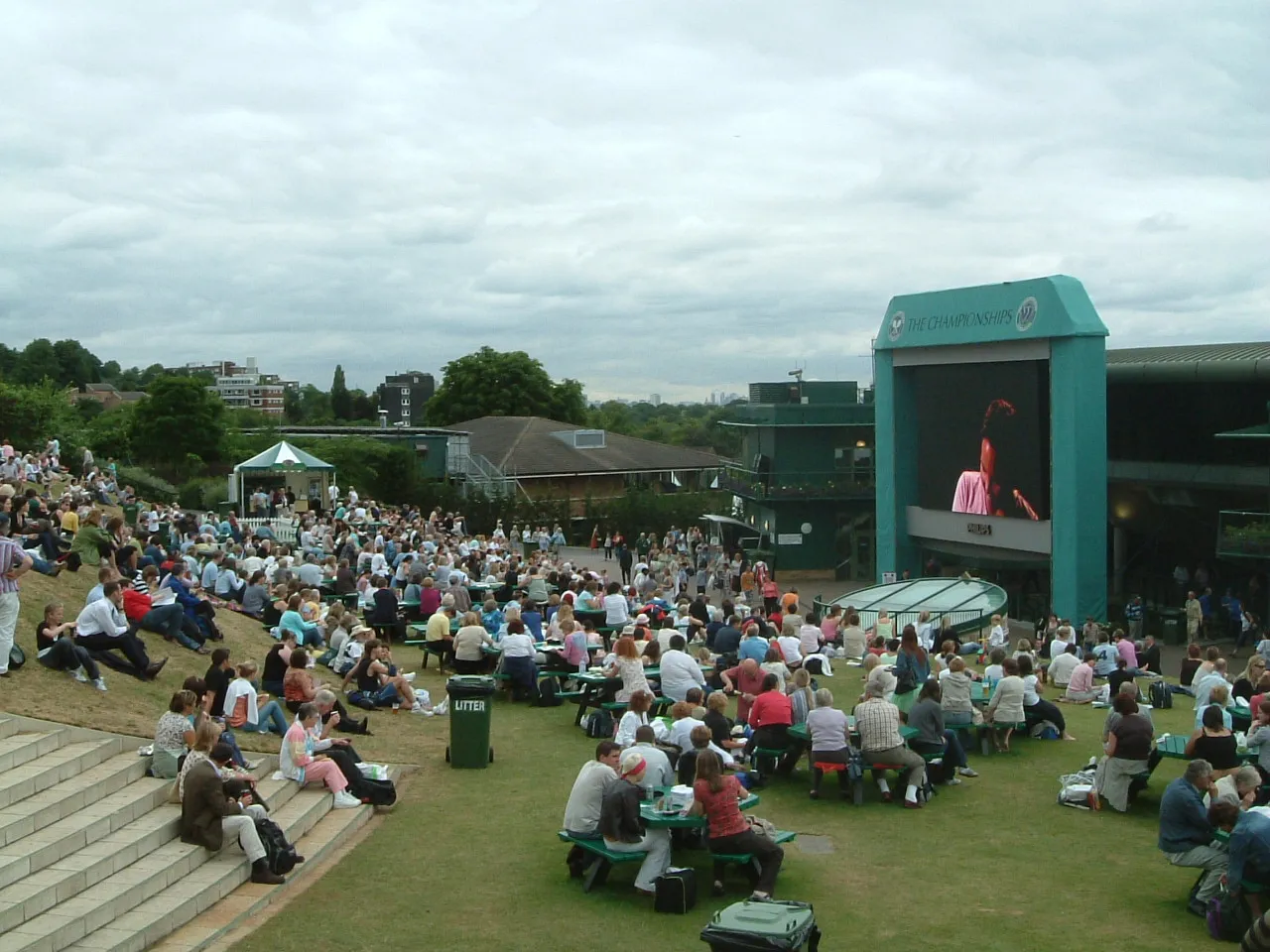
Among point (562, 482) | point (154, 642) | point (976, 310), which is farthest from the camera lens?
point (562, 482)

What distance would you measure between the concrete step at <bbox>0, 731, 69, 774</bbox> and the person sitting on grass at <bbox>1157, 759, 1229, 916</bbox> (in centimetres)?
908

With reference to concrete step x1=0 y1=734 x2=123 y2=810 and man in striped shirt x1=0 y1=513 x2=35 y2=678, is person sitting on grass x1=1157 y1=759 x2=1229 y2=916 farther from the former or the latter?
man in striped shirt x1=0 y1=513 x2=35 y2=678

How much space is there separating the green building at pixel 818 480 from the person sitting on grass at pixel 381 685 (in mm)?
34587

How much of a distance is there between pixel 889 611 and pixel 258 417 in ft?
260

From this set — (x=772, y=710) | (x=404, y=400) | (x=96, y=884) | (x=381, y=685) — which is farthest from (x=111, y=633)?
(x=404, y=400)

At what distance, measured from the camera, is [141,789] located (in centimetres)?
1096

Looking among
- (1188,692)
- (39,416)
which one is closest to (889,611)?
(1188,692)

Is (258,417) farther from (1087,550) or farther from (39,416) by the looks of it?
(1087,550)

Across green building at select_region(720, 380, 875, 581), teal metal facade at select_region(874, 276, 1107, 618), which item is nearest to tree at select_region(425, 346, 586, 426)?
green building at select_region(720, 380, 875, 581)

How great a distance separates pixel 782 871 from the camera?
1117cm

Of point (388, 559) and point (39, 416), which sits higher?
point (39, 416)

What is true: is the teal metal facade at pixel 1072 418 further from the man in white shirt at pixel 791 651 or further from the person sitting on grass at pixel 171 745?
the person sitting on grass at pixel 171 745

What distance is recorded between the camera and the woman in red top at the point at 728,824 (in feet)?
33.7

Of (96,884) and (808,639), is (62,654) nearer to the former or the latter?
(96,884)
